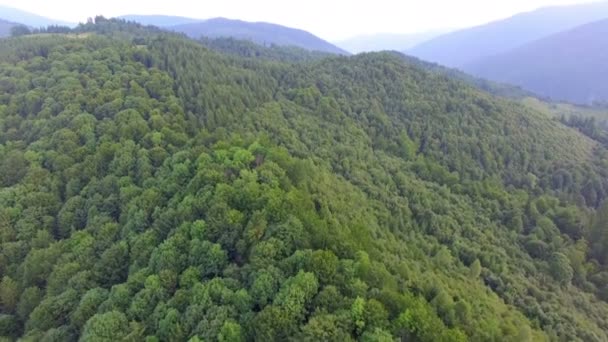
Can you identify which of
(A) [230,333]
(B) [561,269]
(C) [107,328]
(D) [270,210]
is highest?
(D) [270,210]

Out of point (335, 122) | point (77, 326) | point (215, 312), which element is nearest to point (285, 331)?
point (215, 312)

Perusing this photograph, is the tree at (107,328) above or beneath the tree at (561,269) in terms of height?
above

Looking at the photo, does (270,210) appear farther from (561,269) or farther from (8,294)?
(561,269)

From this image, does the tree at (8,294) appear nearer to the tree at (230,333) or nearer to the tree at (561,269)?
the tree at (230,333)

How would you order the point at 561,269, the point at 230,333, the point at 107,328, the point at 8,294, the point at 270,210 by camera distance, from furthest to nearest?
1. the point at 561,269
2. the point at 8,294
3. the point at 270,210
4. the point at 107,328
5. the point at 230,333

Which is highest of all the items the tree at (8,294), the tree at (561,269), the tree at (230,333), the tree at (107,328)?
the tree at (230,333)

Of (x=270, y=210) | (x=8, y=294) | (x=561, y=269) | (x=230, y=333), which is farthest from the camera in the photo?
A: (x=561, y=269)

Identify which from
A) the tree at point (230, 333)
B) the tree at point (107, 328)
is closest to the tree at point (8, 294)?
the tree at point (107, 328)

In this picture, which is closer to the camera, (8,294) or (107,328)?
(107,328)

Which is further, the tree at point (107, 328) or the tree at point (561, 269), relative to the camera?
the tree at point (561, 269)

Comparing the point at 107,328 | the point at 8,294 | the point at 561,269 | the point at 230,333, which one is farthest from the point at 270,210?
the point at 561,269
